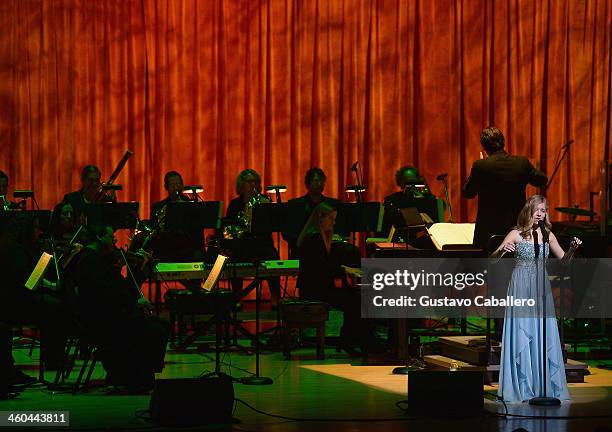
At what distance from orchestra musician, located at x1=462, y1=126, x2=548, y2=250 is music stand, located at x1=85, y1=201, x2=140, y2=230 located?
2.59 metres

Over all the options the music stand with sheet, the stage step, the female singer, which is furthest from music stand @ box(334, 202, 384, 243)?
the female singer

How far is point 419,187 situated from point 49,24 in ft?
14.4

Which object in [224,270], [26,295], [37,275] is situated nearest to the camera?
[37,275]

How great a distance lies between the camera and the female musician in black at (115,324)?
754 cm

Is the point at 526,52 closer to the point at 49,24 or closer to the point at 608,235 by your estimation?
the point at 608,235

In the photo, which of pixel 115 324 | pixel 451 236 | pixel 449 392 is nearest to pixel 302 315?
pixel 451 236

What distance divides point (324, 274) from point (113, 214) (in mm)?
1874

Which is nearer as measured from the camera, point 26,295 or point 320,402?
point 320,402

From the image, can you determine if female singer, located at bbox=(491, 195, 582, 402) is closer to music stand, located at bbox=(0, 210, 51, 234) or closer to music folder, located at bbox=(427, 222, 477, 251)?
music folder, located at bbox=(427, 222, 477, 251)

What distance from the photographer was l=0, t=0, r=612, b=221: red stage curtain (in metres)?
11.9

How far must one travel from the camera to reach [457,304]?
33.5 feet

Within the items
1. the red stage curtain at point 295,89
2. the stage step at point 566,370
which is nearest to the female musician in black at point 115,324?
the stage step at point 566,370

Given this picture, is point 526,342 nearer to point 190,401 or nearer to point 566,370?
point 566,370

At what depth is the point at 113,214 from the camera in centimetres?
862
